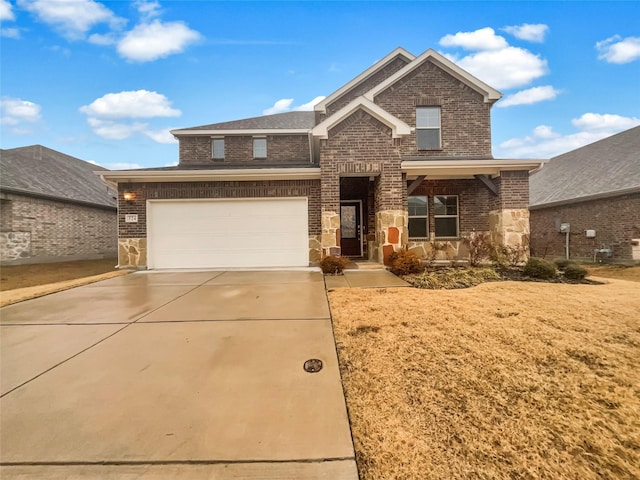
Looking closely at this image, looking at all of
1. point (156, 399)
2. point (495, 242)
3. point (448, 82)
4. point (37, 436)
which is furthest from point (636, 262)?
point (37, 436)

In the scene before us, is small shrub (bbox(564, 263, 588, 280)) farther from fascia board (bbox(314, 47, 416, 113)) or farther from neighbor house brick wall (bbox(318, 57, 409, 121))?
fascia board (bbox(314, 47, 416, 113))

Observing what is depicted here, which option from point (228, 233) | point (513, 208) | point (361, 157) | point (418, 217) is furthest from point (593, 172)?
Answer: point (228, 233)

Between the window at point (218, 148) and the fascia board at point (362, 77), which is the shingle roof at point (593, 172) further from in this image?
the window at point (218, 148)

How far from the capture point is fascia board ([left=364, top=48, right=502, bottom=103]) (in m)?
10.6

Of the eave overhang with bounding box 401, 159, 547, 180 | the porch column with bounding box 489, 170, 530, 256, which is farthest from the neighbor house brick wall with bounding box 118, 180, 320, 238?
the porch column with bounding box 489, 170, 530, 256

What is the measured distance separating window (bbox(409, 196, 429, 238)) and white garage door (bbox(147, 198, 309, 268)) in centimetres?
436

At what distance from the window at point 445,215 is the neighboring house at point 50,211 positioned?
651 inches

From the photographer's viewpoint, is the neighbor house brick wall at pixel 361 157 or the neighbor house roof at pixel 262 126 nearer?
the neighbor house brick wall at pixel 361 157

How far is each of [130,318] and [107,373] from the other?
1.71 meters

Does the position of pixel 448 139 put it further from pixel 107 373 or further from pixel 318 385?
pixel 107 373

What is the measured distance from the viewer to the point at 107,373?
2.63 m

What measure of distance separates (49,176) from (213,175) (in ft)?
37.2

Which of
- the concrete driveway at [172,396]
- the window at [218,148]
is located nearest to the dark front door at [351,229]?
the window at [218,148]

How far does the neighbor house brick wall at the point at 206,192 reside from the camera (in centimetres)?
904
